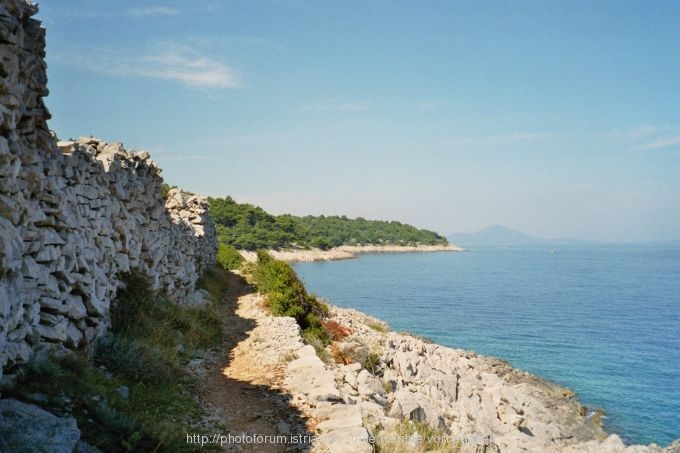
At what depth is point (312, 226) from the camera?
15325 cm

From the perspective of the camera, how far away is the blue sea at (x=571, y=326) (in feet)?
74.2

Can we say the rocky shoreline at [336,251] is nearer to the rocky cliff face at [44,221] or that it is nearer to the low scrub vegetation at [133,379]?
the low scrub vegetation at [133,379]

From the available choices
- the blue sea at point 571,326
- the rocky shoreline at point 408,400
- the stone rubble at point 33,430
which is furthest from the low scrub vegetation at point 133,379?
the blue sea at point 571,326

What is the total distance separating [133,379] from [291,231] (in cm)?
9677

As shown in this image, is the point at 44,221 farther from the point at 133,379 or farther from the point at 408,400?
the point at 408,400

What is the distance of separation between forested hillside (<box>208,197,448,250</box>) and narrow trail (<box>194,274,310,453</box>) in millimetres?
67098

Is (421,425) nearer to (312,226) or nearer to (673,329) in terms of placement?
(673,329)

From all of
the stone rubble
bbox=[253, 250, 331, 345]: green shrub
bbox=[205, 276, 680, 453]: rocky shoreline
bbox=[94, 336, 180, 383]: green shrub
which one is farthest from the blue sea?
the stone rubble

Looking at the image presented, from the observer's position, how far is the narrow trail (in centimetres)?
779

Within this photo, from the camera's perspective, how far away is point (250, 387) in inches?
383

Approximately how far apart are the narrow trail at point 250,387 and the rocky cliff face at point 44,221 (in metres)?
2.59

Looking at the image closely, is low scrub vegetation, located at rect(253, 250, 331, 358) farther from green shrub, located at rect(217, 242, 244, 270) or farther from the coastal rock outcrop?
green shrub, located at rect(217, 242, 244, 270)

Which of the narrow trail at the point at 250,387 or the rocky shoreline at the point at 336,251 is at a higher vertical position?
the narrow trail at the point at 250,387

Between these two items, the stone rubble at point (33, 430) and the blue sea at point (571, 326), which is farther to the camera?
the blue sea at point (571, 326)
